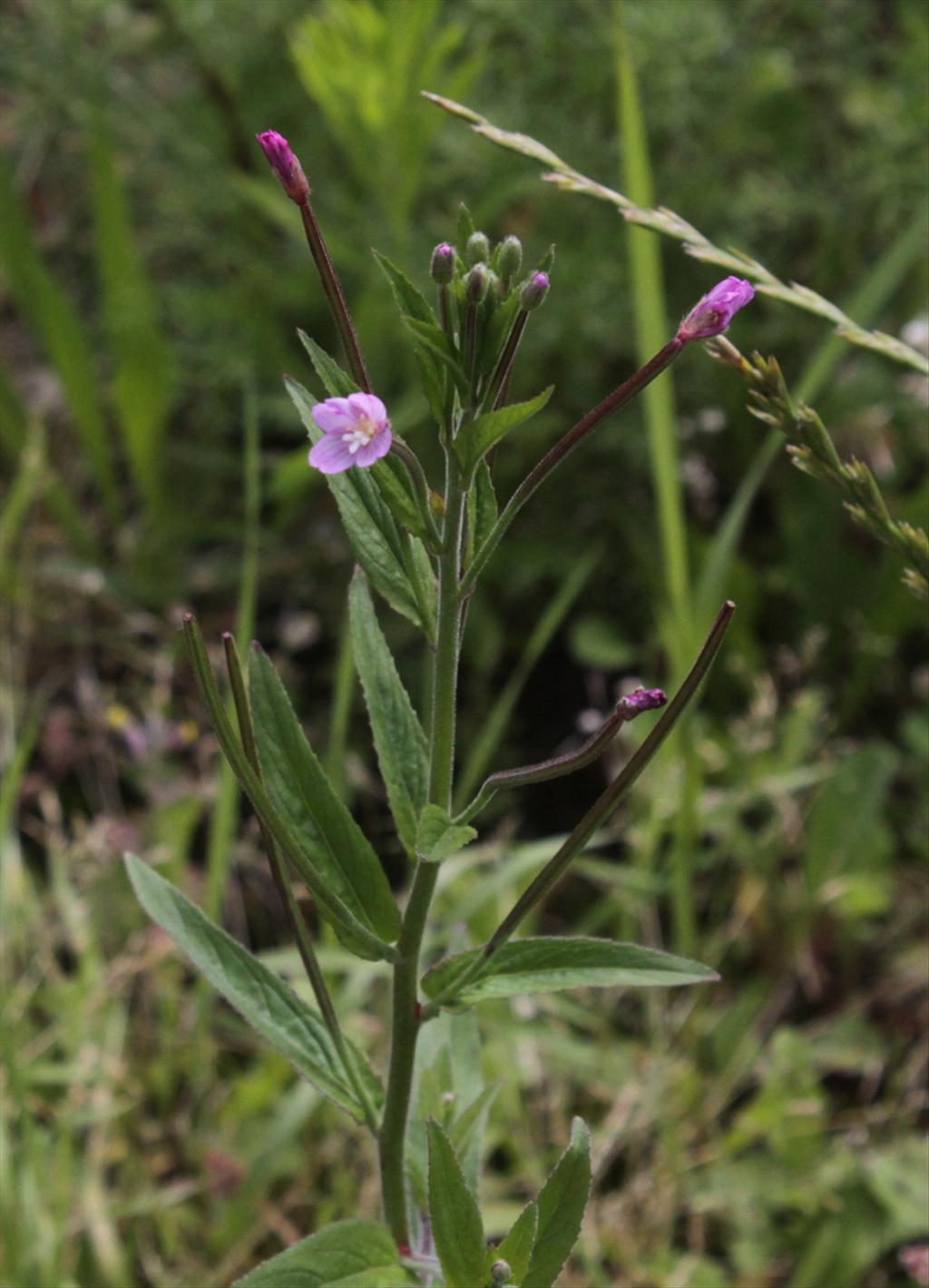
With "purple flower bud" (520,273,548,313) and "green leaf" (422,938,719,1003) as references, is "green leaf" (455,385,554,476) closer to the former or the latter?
"purple flower bud" (520,273,548,313)

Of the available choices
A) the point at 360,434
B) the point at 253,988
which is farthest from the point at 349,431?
the point at 253,988

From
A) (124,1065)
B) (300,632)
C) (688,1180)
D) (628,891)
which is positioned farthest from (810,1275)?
(300,632)

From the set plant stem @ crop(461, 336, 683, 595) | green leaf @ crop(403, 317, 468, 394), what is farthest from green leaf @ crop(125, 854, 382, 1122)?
green leaf @ crop(403, 317, 468, 394)

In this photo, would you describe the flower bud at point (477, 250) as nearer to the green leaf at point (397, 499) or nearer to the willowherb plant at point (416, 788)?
the willowherb plant at point (416, 788)

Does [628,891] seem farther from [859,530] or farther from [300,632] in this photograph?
[859,530]

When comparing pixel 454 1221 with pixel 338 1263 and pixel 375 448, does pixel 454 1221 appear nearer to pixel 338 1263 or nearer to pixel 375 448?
pixel 338 1263

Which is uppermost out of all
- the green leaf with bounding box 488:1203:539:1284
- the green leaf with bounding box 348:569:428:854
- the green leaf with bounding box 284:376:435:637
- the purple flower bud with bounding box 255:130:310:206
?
the purple flower bud with bounding box 255:130:310:206
